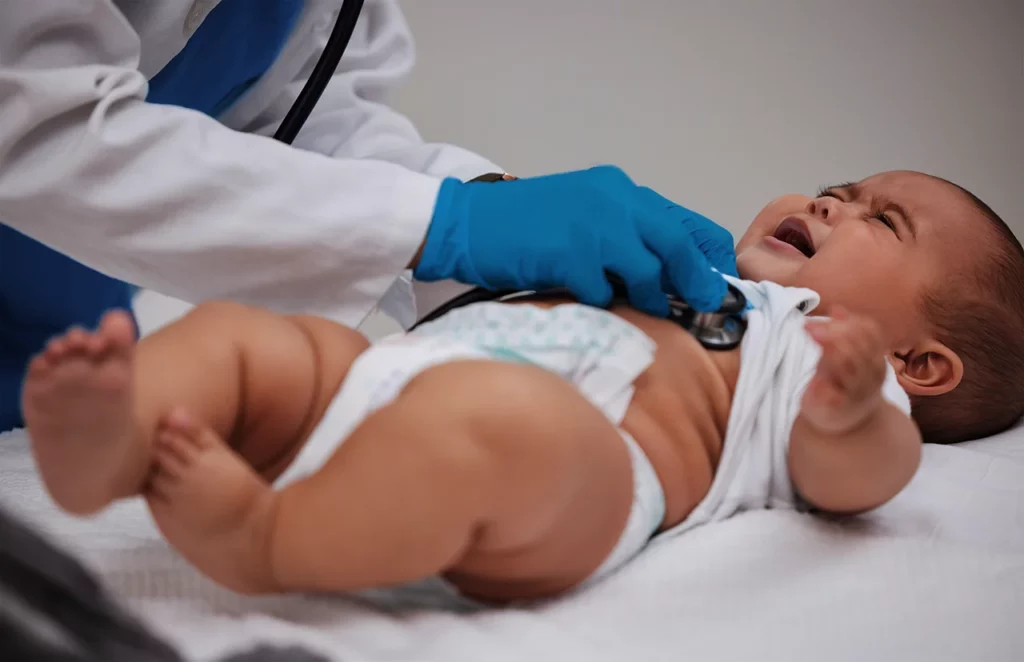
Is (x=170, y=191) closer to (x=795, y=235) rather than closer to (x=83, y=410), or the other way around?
(x=83, y=410)

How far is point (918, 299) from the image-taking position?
2.90 ft

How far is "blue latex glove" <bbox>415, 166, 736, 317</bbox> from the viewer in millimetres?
770

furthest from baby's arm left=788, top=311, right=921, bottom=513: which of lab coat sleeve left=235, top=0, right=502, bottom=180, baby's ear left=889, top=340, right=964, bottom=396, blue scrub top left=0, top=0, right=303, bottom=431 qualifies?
blue scrub top left=0, top=0, right=303, bottom=431

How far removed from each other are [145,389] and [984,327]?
771mm

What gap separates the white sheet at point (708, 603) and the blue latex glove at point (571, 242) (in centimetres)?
22

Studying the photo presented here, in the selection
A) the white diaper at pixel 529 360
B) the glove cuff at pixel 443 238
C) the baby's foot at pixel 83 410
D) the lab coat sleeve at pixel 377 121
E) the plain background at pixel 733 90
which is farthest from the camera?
the plain background at pixel 733 90

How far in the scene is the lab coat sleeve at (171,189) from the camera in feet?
2.46

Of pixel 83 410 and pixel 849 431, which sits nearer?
pixel 83 410

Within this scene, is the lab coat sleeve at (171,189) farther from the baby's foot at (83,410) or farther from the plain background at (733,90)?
the plain background at (733,90)

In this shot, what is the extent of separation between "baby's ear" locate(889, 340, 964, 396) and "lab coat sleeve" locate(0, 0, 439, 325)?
1.63ft

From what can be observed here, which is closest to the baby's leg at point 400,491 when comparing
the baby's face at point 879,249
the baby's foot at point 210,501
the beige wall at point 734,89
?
the baby's foot at point 210,501

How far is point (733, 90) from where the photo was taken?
5.39ft

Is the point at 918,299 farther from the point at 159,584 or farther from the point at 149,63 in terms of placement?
the point at 149,63

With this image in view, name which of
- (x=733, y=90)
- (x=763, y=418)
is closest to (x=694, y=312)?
(x=763, y=418)
